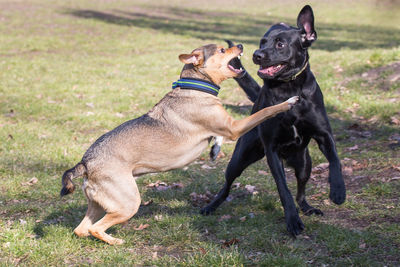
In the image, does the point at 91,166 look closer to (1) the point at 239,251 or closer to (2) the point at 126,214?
(2) the point at 126,214

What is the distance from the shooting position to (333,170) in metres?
4.41

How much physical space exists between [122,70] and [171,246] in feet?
33.3

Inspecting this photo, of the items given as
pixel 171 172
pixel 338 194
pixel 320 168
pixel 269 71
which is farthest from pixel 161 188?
pixel 338 194

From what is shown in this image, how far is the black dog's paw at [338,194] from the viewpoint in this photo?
13.8ft

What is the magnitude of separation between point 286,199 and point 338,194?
491mm

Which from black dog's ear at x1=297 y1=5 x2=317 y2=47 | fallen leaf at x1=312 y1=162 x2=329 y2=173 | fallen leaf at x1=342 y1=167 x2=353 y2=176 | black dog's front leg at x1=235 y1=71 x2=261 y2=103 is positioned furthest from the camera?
fallen leaf at x1=312 y1=162 x2=329 y2=173

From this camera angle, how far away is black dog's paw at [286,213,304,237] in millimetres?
4297

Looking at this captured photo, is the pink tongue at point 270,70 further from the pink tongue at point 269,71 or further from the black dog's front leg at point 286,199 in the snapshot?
the black dog's front leg at point 286,199

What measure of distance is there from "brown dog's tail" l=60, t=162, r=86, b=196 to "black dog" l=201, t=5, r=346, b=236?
182 centimetres

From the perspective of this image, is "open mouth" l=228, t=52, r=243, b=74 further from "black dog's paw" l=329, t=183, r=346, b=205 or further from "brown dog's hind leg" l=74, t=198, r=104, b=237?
"brown dog's hind leg" l=74, t=198, r=104, b=237

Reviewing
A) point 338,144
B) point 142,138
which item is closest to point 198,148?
point 142,138

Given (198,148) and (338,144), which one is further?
(338,144)

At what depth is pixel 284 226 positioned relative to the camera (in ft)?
→ 15.2

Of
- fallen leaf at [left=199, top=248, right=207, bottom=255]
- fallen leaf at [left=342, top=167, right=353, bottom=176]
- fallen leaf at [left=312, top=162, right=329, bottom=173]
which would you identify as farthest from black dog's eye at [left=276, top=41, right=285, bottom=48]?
fallen leaf at [left=312, top=162, right=329, bottom=173]
